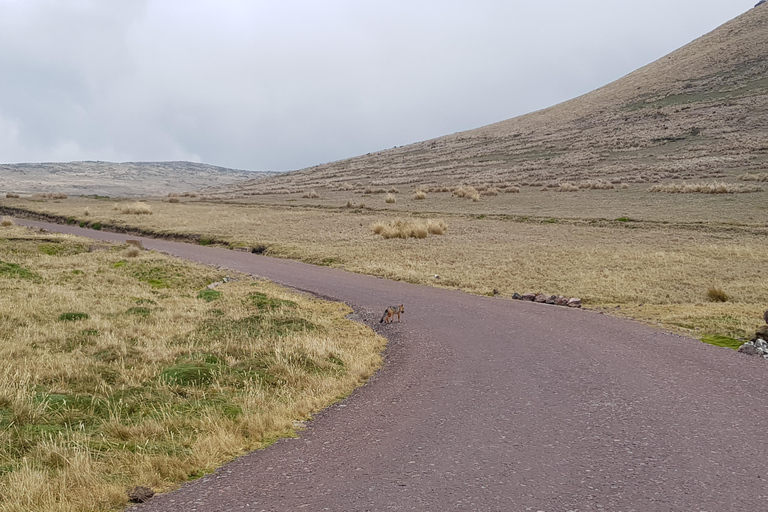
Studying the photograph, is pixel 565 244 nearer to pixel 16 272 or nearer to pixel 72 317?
pixel 72 317

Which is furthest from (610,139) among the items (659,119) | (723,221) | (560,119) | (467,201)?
(723,221)

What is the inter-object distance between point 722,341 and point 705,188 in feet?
118

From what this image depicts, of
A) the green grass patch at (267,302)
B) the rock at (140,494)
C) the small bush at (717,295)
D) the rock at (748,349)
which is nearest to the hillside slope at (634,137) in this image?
the small bush at (717,295)

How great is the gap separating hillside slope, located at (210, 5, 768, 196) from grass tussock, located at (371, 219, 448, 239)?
90.4 ft

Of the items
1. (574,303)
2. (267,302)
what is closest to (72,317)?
(267,302)

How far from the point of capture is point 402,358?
9.75 meters

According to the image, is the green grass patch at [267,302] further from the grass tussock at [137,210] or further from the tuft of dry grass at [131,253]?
the grass tussock at [137,210]

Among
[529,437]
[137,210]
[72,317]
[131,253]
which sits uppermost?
[137,210]

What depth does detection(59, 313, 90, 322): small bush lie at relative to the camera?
37.9 ft

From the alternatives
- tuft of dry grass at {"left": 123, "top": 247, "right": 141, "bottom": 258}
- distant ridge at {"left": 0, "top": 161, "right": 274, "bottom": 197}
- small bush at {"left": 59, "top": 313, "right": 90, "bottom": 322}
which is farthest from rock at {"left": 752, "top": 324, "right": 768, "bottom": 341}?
distant ridge at {"left": 0, "top": 161, "right": 274, "bottom": 197}

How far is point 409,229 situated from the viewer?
32.2 metres

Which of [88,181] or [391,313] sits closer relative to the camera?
[391,313]

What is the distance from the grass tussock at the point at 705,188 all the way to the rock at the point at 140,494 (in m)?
44.7

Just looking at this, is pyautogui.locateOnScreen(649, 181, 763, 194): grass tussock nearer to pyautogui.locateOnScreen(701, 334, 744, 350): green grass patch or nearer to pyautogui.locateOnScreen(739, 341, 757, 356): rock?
pyautogui.locateOnScreen(701, 334, 744, 350): green grass patch
